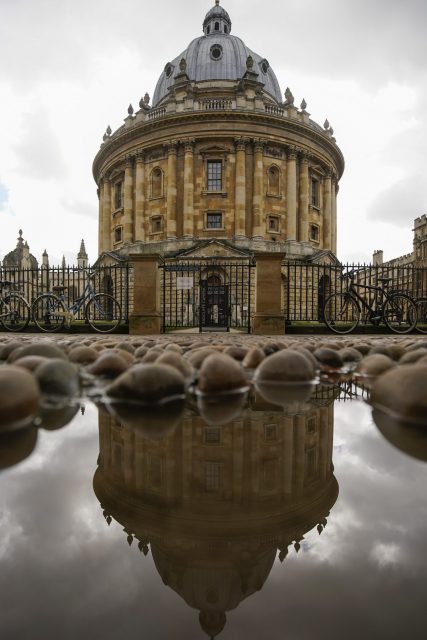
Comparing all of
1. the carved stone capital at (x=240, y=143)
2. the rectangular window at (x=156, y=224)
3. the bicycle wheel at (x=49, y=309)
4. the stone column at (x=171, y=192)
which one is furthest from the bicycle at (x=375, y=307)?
the rectangular window at (x=156, y=224)

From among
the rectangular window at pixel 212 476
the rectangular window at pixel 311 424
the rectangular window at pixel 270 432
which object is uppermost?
the rectangular window at pixel 212 476

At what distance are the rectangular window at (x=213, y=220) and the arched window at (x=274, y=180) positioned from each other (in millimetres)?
4344

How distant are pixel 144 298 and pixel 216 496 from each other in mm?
8564

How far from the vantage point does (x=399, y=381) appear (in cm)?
170

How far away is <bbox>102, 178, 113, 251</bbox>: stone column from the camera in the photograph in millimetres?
32781

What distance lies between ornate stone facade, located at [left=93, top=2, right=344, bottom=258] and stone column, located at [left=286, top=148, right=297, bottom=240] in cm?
7

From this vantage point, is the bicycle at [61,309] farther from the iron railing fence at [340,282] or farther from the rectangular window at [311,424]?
the rectangular window at [311,424]

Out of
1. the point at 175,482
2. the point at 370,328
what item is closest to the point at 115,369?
the point at 175,482

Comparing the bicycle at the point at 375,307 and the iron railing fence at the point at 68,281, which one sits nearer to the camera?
the bicycle at the point at 375,307

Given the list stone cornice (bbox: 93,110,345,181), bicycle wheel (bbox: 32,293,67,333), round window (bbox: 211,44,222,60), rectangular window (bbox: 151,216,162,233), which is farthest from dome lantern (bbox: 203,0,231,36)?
bicycle wheel (bbox: 32,293,67,333)

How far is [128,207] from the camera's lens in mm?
30047

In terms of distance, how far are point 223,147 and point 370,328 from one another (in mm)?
21683

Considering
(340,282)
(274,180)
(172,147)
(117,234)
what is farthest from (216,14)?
(340,282)

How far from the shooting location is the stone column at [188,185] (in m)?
27.4
